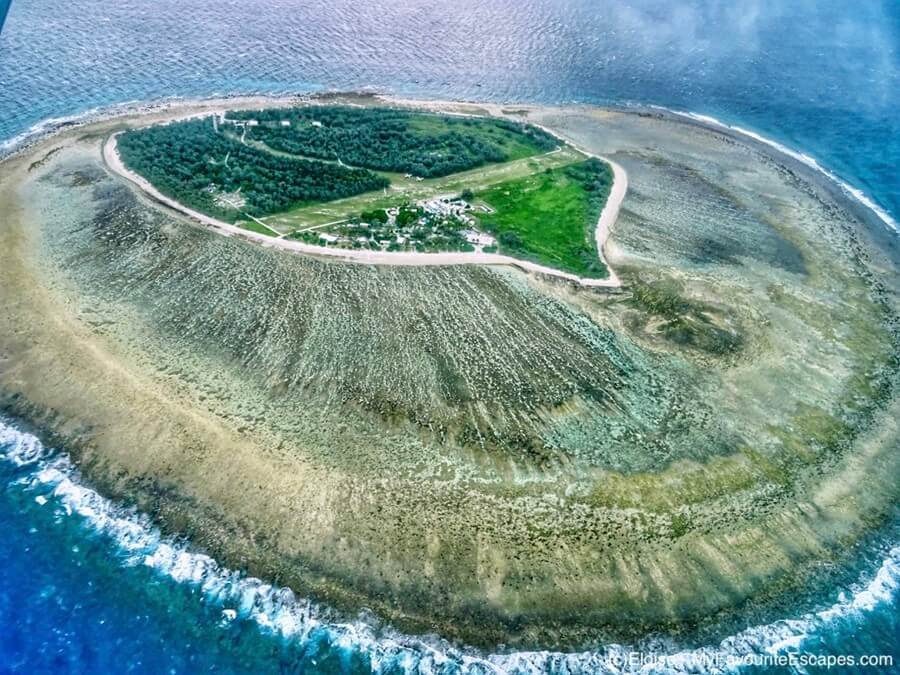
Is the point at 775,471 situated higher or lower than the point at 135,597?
higher

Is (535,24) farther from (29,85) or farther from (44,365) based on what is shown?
(44,365)

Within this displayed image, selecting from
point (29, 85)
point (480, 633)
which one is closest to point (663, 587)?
point (480, 633)

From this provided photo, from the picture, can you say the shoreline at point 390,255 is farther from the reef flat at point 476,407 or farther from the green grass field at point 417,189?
the green grass field at point 417,189

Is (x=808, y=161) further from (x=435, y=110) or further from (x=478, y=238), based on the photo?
(x=478, y=238)

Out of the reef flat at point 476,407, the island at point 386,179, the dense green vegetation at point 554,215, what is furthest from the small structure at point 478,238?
the reef flat at point 476,407

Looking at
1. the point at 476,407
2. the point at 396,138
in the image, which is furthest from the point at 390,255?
the point at 396,138

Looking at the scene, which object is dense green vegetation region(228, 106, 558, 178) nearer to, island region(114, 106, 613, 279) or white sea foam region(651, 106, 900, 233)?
island region(114, 106, 613, 279)

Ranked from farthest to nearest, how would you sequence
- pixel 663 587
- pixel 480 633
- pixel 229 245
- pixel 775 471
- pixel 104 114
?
pixel 104 114 → pixel 229 245 → pixel 775 471 → pixel 663 587 → pixel 480 633
